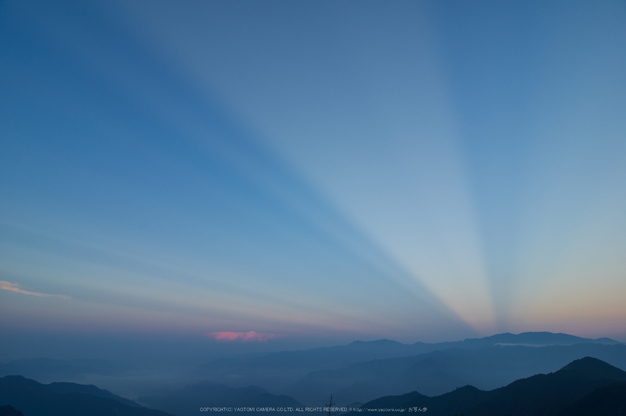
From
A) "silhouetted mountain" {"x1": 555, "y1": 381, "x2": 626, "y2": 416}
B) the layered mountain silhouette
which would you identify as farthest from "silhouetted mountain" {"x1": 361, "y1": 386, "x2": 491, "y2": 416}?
"silhouetted mountain" {"x1": 555, "y1": 381, "x2": 626, "y2": 416}

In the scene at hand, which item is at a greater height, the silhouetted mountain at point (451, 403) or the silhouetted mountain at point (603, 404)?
the silhouetted mountain at point (603, 404)

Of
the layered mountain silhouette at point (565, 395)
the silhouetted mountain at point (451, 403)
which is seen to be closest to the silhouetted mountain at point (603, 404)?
the layered mountain silhouette at point (565, 395)

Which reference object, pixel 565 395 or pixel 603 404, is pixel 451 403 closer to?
pixel 565 395

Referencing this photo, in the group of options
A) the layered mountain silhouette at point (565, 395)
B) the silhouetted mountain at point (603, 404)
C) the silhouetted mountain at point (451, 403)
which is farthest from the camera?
the silhouetted mountain at point (451, 403)

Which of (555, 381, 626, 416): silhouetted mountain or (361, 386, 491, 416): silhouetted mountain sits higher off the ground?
(555, 381, 626, 416): silhouetted mountain

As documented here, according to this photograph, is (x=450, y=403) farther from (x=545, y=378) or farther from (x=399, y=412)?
(x=545, y=378)

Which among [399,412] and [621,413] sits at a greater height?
[621,413]

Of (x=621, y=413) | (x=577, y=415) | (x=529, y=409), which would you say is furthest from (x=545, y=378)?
(x=621, y=413)

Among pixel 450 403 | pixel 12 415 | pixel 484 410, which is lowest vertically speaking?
pixel 12 415

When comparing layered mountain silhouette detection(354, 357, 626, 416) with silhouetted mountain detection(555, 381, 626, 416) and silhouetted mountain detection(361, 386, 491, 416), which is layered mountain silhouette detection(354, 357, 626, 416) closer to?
silhouetted mountain detection(555, 381, 626, 416)

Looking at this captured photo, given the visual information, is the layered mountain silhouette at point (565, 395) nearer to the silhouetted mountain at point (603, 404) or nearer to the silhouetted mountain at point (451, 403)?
the silhouetted mountain at point (603, 404)

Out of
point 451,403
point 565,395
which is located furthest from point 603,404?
point 451,403
